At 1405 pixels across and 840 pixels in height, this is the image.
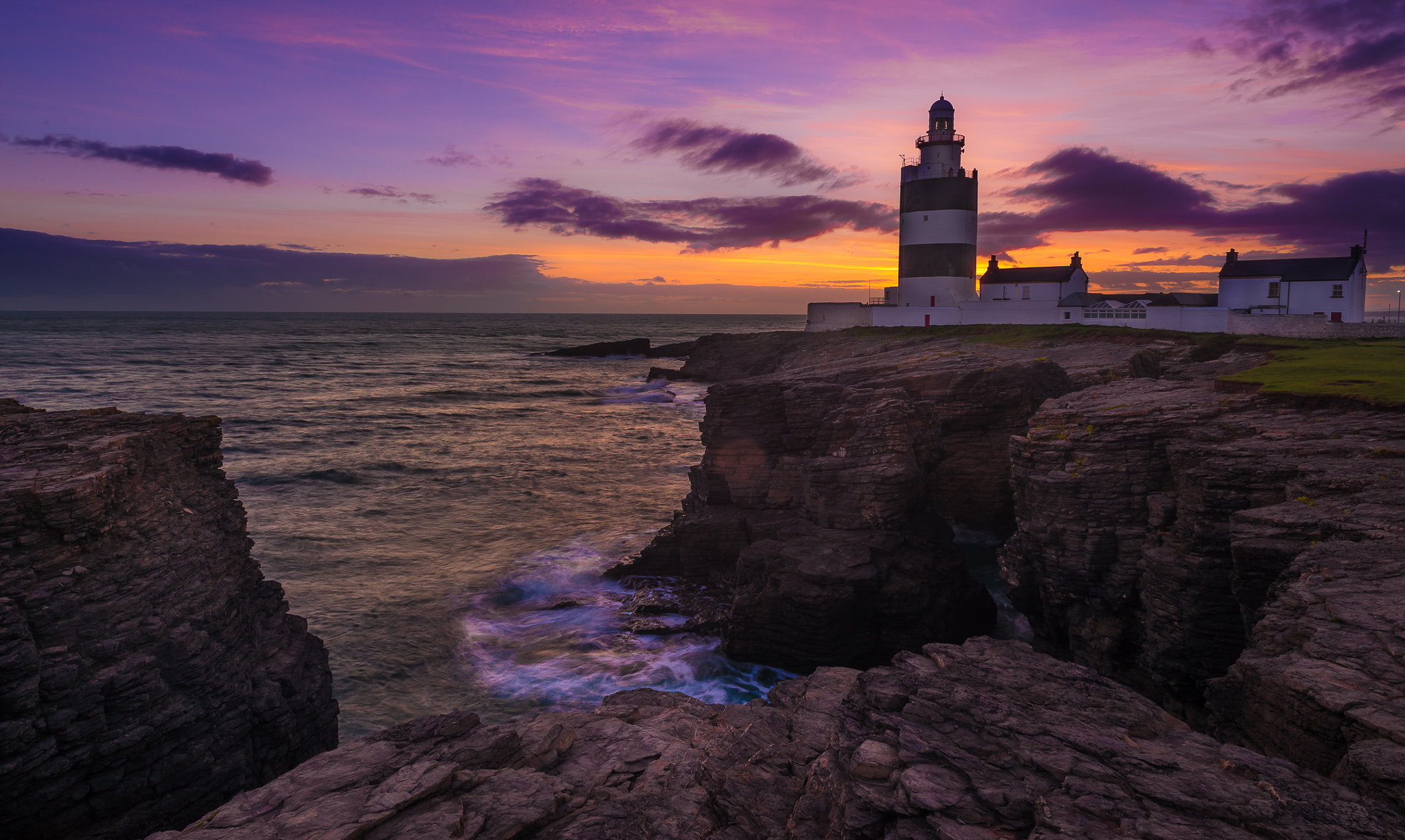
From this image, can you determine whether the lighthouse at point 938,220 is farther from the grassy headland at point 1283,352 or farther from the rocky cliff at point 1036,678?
the rocky cliff at point 1036,678

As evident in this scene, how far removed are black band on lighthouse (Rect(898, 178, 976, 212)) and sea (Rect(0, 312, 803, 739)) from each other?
23344 mm

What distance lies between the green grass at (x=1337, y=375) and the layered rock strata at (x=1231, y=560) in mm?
890

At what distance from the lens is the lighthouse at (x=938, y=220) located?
5097 cm

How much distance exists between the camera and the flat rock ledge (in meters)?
5.69

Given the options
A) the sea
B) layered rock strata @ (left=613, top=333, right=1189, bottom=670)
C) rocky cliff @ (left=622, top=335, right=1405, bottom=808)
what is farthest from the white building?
rocky cliff @ (left=622, top=335, right=1405, bottom=808)

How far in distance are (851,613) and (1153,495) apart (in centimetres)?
696

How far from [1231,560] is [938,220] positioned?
44.9m

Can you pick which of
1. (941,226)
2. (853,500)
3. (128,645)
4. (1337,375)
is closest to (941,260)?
(941,226)

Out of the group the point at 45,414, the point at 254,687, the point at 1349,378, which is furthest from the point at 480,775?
the point at 1349,378

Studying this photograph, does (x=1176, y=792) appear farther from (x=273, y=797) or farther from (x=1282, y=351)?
(x=1282, y=351)

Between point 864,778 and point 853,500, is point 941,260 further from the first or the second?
point 864,778

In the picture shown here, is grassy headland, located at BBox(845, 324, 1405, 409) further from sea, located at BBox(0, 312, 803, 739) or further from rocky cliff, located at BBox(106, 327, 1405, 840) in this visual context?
sea, located at BBox(0, 312, 803, 739)

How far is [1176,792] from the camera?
575cm

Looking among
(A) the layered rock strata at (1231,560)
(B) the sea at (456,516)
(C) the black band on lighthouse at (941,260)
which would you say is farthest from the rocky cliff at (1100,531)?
(C) the black band on lighthouse at (941,260)
